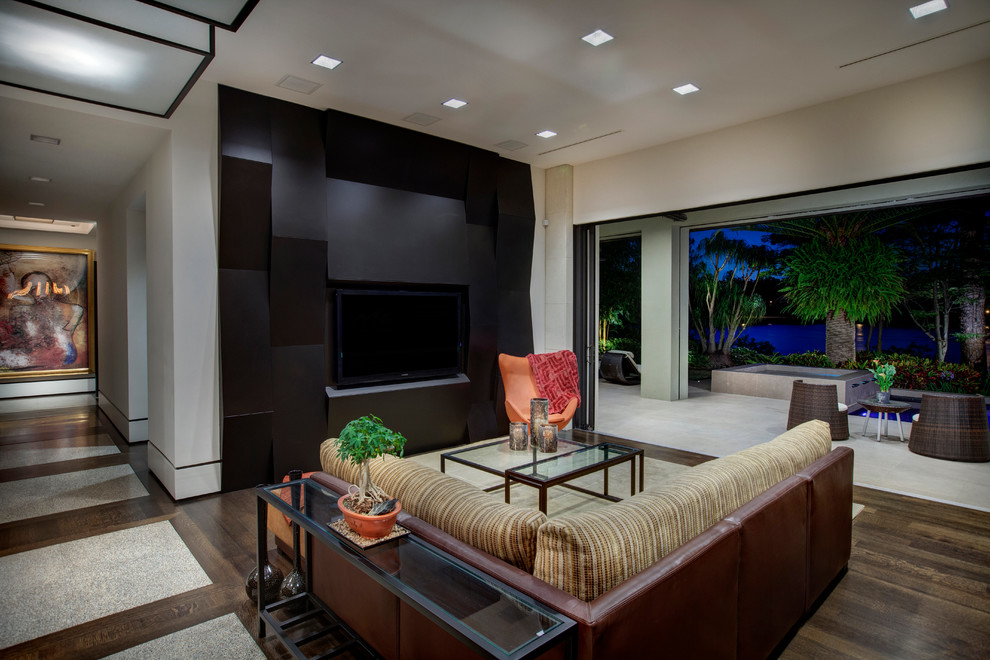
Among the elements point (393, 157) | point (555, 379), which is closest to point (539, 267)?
point (555, 379)

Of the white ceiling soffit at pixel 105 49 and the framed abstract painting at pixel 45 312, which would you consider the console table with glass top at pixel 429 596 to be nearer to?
the white ceiling soffit at pixel 105 49

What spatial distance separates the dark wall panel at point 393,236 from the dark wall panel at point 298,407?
70 cm

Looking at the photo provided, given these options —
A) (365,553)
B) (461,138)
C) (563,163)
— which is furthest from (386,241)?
(365,553)

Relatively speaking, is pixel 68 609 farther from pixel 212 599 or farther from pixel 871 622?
pixel 871 622

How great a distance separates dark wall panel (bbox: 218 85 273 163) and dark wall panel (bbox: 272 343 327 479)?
1465 millimetres

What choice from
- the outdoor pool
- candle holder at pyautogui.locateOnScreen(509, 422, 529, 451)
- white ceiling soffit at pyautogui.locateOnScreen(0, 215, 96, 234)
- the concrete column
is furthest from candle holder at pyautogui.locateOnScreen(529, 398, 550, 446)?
the outdoor pool

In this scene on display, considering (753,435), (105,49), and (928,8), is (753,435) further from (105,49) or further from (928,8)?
(105,49)

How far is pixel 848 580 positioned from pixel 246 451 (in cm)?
386

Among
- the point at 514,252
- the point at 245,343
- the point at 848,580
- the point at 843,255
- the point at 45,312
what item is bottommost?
the point at 848,580

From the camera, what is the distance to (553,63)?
11.4 feet

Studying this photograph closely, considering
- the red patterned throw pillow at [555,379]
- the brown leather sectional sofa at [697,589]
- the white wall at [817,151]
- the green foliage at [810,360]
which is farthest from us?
the green foliage at [810,360]

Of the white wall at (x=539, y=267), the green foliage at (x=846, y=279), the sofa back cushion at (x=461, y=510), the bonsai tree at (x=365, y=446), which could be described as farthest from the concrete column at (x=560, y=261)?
the green foliage at (x=846, y=279)

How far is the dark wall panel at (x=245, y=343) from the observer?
385 cm

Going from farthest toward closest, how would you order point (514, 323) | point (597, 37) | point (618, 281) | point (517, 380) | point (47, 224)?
point (618, 281)
point (47, 224)
point (514, 323)
point (517, 380)
point (597, 37)
